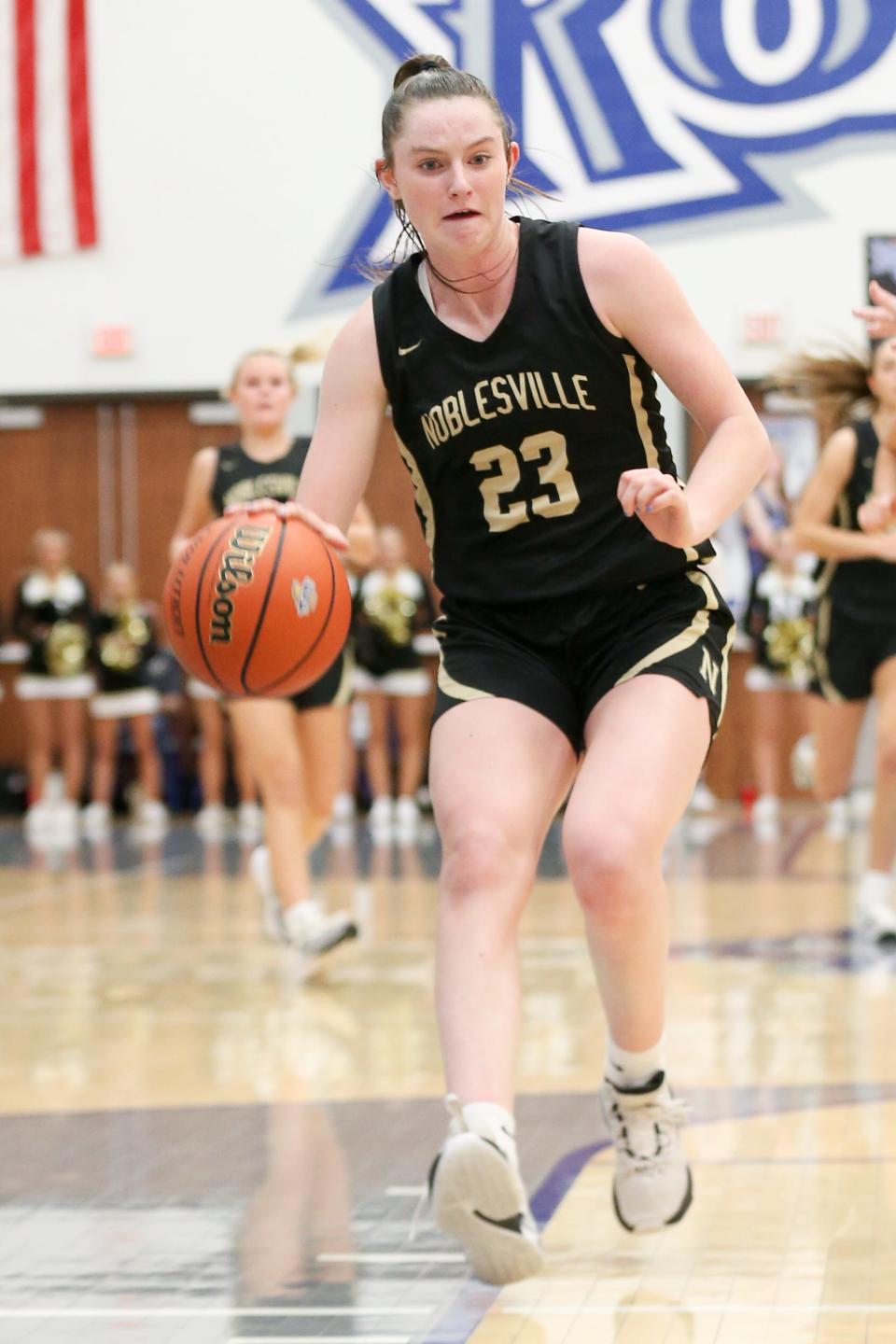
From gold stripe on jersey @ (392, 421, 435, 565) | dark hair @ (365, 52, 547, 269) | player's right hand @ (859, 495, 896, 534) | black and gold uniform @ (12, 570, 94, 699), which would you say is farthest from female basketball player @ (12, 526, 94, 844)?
dark hair @ (365, 52, 547, 269)

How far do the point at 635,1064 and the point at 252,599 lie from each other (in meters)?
0.93

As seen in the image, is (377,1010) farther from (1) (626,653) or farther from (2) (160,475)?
(2) (160,475)

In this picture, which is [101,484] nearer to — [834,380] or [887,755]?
[834,380]

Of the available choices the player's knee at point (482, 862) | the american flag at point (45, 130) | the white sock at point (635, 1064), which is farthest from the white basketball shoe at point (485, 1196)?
the american flag at point (45, 130)

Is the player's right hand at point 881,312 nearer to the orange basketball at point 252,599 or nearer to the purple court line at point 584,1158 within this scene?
the orange basketball at point 252,599

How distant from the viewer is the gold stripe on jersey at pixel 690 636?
3.12 metres

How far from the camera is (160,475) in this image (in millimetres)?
14195

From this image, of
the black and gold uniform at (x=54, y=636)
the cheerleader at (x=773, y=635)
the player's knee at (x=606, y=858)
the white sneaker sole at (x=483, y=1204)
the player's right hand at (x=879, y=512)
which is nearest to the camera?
the white sneaker sole at (x=483, y=1204)

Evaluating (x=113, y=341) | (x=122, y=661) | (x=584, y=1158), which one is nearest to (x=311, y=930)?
(x=584, y=1158)

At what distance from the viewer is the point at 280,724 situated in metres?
6.19

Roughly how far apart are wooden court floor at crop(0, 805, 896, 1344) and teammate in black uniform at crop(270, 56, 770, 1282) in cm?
30

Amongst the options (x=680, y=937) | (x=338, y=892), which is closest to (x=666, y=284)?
(x=680, y=937)

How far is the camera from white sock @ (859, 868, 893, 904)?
6742 millimetres

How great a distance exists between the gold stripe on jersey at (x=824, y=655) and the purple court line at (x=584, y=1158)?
2.31 meters
